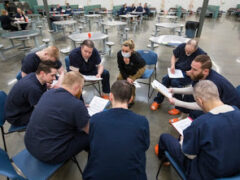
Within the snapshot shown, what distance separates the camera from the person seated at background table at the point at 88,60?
2.66 m

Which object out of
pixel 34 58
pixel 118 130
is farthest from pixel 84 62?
pixel 118 130

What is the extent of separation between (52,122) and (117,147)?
621mm

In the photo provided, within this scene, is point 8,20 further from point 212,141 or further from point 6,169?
point 212,141

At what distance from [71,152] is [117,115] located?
69cm

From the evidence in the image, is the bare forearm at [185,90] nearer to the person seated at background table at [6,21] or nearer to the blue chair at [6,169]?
the blue chair at [6,169]

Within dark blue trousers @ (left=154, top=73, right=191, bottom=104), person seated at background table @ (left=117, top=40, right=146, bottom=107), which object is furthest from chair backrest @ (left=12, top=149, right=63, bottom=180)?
dark blue trousers @ (left=154, top=73, right=191, bottom=104)

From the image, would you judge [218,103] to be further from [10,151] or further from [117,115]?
[10,151]

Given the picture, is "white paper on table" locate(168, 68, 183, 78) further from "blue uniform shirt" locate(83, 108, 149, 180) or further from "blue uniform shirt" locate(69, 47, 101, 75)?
"blue uniform shirt" locate(83, 108, 149, 180)

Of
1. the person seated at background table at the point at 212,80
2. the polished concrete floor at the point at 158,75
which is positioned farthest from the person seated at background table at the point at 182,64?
the person seated at background table at the point at 212,80

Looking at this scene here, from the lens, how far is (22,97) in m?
1.75

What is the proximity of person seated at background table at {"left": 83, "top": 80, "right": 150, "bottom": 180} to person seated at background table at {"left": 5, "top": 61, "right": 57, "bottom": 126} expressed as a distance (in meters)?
0.98

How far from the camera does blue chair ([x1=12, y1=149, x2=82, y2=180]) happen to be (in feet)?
4.25

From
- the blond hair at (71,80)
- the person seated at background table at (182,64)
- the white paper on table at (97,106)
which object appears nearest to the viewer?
the blond hair at (71,80)

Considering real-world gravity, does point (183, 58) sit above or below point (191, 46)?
below
